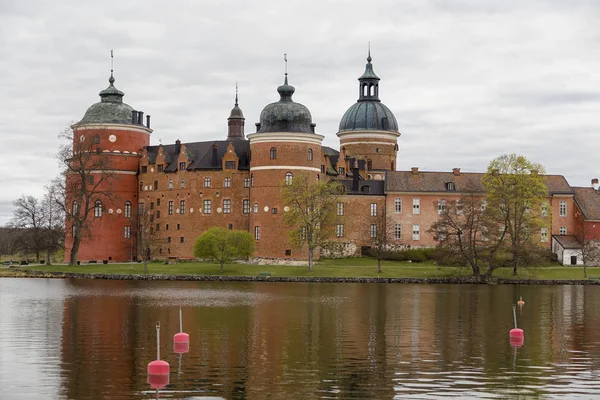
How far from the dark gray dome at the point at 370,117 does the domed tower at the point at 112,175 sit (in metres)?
27.1

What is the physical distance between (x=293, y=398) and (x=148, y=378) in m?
4.62

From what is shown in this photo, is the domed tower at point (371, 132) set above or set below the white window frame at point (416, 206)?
above

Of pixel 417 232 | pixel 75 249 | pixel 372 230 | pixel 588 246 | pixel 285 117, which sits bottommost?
pixel 75 249

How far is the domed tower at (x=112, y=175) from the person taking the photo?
96875mm

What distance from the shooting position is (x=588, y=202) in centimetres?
9612

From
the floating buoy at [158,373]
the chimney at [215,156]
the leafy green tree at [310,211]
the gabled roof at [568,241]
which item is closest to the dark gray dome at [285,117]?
the leafy green tree at [310,211]

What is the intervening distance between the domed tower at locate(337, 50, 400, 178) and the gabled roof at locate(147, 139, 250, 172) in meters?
20.2

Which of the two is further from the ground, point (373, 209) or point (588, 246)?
point (373, 209)

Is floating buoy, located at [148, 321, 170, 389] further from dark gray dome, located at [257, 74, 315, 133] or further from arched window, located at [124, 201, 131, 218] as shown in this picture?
arched window, located at [124, 201, 131, 218]

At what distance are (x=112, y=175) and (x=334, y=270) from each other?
2840 centimetres

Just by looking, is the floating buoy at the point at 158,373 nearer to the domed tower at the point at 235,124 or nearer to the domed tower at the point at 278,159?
the domed tower at the point at 278,159

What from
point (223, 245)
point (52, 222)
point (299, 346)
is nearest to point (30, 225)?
point (52, 222)

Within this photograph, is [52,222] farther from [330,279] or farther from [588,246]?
[588,246]

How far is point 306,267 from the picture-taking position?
274 feet
